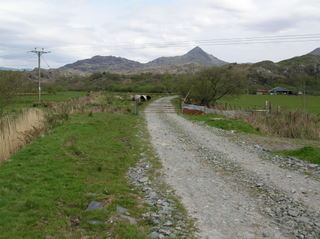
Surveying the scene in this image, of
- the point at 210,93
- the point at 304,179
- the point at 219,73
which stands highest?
the point at 219,73

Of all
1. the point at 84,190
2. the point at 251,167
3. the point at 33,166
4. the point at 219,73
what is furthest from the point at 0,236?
the point at 219,73

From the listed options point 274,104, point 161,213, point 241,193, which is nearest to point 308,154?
point 241,193

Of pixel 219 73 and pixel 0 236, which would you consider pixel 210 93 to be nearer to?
pixel 219 73

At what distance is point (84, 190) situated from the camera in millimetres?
6492

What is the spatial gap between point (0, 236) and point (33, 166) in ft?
13.0

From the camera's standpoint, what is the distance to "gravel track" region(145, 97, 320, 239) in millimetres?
4895

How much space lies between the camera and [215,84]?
33.0 meters

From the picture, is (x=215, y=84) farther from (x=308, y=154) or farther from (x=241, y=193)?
(x=241, y=193)

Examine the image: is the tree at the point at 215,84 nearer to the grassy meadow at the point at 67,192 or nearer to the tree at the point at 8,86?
the tree at the point at 8,86

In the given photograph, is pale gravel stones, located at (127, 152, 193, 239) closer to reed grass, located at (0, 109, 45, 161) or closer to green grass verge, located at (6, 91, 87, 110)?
reed grass, located at (0, 109, 45, 161)

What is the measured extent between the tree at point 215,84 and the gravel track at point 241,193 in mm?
21848

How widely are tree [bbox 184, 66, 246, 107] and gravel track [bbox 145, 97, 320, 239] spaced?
860 inches

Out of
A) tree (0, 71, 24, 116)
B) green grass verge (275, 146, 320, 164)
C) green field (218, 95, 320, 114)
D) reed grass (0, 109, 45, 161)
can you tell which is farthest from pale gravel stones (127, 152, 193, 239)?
green field (218, 95, 320, 114)

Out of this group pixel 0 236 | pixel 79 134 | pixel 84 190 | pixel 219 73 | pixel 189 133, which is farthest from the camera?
pixel 219 73
